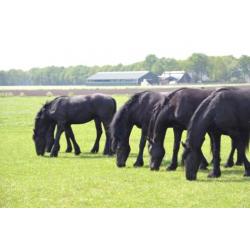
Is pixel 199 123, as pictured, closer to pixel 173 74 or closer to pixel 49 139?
pixel 173 74

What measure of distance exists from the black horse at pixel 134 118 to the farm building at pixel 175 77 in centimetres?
193

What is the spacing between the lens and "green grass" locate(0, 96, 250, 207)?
32.0ft

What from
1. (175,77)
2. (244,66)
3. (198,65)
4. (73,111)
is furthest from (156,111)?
(73,111)

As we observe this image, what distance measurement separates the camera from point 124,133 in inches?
567

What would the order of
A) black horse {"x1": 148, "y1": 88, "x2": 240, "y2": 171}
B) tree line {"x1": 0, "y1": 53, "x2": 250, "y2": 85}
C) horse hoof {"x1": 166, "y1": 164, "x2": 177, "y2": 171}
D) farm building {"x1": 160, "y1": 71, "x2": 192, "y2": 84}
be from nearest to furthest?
tree line {"x1": 0, "y1": 53, "x2": 250, "y2": 85} < farm building {"x1": 160, "y1": 71, "x2": 192, "y2": 84} < black horse {"x1": 148, "y1": 88, "x2": 240, "y2": 171} < horse hoof {"x1": 166, "y1": 164, "x2": 177, "y2": 171}

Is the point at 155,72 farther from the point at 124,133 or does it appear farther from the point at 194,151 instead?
the point at 124,133

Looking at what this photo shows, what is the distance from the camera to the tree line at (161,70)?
1127cm

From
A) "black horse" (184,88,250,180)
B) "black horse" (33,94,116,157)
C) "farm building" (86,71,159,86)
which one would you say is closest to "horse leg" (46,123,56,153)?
"black horse" (33,94,116,157)

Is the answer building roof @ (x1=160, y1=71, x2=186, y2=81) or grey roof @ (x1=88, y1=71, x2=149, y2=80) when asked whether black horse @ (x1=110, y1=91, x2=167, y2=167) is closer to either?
building roof @ (x1=160, y1=71, x2=186, y2=81)

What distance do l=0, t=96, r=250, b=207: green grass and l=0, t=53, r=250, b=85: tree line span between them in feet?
6.80

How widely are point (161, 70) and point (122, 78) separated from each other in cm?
85
